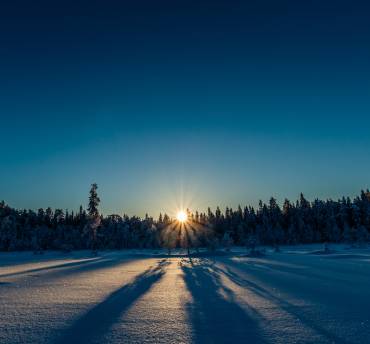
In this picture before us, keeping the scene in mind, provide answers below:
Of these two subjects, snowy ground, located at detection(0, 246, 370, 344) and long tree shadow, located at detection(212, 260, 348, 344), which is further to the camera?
snowy ground, located at detection(0, 246, 370, 344)

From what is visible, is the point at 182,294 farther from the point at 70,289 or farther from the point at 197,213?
the point at 197,213

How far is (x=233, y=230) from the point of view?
10056cm

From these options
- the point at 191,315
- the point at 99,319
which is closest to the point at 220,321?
the point at 191,315

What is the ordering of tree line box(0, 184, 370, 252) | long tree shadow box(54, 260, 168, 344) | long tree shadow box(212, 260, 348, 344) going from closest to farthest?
long tree shadow box(212, 260, 348, 344), long tree shadow box(54, 260, 168, 344), tree line box(0, 184, 370, 252)

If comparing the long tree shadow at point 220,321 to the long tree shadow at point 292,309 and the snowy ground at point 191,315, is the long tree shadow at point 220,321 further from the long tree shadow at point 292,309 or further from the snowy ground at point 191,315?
the long tree shadow at point 292,309

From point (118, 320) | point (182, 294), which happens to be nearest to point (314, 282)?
point (182, 294)

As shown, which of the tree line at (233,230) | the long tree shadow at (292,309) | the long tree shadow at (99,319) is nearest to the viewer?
the long tree shadow at (292,309)

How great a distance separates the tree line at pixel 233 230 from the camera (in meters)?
81.6

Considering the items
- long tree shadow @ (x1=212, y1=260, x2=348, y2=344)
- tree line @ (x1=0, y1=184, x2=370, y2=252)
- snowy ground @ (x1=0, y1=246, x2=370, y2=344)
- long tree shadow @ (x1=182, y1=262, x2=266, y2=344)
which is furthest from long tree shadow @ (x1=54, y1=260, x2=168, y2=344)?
tree line @ (x1=0, y1=184, x2=370, y2=252)

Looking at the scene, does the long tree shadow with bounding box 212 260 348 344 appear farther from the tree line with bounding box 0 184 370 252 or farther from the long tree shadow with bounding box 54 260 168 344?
the tree line with bounding box 0 184 370 252

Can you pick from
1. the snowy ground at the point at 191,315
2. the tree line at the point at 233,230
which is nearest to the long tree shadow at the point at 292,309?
the snowy ground at the point at 191,315

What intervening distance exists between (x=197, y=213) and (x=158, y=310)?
476 feet

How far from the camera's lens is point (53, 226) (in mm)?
112062

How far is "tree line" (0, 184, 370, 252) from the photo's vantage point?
81562 millimetres
